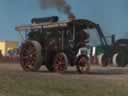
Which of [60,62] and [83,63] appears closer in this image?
[60,62]

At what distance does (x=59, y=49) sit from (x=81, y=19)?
1.95 m

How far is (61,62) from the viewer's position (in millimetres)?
24516

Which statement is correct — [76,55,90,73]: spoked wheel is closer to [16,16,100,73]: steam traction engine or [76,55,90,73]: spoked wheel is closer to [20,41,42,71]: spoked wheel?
[16,16,100,73]: steam traction engine

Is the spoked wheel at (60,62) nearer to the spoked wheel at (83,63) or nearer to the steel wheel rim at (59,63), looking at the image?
the steel wheel rim at (59,63)

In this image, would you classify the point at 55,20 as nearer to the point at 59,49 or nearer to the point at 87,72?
the point at 59,49

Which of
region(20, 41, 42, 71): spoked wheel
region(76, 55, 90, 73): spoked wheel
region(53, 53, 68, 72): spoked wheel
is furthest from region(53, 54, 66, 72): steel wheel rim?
region(20, 41, 42, 71): spoked wheel

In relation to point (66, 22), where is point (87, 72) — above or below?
below

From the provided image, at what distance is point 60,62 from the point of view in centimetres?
2461

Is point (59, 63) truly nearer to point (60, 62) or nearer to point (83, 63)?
point (60, 62)

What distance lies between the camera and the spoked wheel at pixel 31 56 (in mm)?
25438

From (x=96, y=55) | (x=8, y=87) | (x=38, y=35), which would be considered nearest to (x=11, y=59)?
(x=96, y=55)

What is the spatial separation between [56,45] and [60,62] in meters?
1.08

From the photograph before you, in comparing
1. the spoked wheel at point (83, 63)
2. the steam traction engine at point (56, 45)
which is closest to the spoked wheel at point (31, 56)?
the steam traction engine at point (56, 45)

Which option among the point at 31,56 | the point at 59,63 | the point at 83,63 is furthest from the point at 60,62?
the point at 31,56
